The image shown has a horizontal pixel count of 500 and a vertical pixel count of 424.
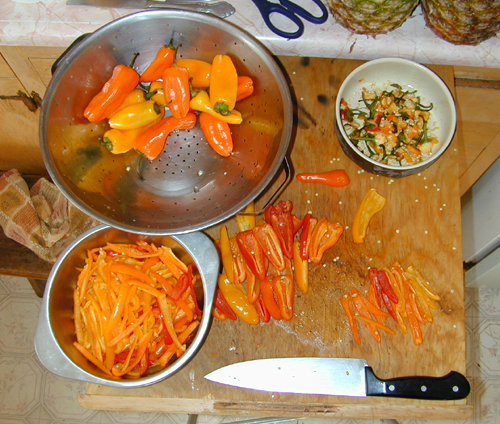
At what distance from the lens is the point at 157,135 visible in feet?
3.75

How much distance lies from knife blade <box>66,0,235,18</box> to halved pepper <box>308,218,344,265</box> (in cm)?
60

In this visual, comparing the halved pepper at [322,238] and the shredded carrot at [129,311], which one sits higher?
the halved pepper at [322,238]

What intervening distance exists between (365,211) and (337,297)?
0.81 ft

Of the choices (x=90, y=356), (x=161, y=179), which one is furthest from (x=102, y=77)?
(x=90, y=356)

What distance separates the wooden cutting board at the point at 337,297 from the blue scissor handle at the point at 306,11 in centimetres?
16

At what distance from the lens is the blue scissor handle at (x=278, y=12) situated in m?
1.13

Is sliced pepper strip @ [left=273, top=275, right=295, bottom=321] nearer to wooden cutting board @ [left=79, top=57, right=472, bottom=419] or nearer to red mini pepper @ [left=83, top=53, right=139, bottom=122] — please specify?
wooden cutting board @ [left=79, top=57, right=472, bottom=419]

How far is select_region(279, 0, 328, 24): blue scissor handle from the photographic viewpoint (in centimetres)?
114

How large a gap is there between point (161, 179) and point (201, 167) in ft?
0.37

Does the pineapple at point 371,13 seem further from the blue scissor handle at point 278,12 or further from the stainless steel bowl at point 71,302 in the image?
the stainless steel bowl at point 71,302

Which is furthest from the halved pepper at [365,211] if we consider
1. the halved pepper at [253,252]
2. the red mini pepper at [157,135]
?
the red mini pepper at [157,135]

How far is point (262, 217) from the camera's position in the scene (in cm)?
124

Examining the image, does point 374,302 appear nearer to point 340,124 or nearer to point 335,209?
point 335,209

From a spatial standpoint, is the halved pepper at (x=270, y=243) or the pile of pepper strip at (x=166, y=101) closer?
the pile of pepper strip at (x=166, y=101)
